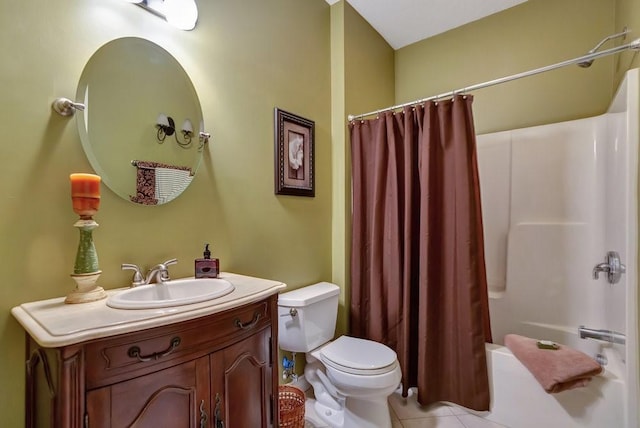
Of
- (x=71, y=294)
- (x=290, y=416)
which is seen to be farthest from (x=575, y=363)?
(x=71, y=294)

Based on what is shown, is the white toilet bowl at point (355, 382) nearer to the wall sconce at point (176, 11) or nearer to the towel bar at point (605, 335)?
the towel bar at point (605, 335)

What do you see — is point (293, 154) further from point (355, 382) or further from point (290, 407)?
point (290, 407)

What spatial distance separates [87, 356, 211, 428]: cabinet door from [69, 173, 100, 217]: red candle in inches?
21.1

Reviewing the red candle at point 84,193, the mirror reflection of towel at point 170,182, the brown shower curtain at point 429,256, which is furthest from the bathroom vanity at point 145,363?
the brown shower curtain at point 429,256

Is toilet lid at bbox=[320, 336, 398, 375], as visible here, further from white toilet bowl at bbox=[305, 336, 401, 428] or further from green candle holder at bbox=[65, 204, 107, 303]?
green candle holder at bbox=[65, 204, 107, 303]

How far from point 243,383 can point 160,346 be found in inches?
14.0

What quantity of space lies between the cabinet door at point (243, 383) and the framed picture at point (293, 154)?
3.09ft

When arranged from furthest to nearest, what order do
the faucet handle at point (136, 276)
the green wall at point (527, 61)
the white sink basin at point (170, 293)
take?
the green wall at point (527, 61) → the faucet handle at point (136, 276) → the white sink basin at point (170, 293)

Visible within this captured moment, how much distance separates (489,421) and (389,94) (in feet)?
8.42

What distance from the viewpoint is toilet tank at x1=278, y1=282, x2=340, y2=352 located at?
1.61 meters

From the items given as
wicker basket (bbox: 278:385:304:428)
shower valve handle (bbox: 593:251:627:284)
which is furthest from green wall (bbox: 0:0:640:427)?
shower valve handle (bbox: 593:251:627:284)

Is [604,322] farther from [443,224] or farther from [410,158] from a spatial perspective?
[410,158]

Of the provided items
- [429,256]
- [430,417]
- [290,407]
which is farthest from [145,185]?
[430,417]

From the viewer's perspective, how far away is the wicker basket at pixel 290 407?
1476 mm
